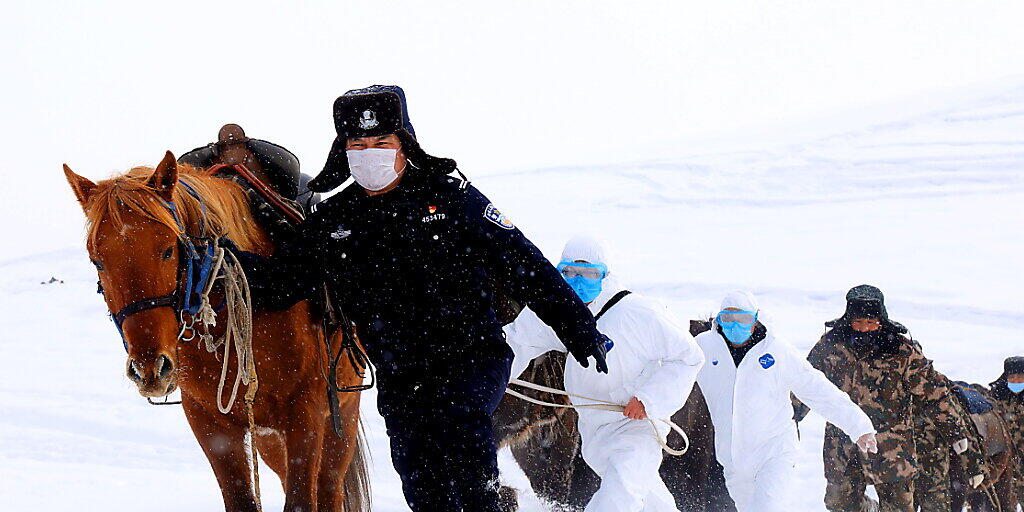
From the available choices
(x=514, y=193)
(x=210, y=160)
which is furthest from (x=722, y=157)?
(x=210, y=160)

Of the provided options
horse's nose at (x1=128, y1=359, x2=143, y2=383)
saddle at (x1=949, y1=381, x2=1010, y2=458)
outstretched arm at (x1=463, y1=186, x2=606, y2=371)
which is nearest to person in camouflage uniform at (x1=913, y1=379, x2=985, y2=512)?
saddle at (x1=949, y1=381, x2=1010, y2=458)

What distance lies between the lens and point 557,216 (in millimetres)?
27031

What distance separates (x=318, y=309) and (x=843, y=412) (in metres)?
3.25

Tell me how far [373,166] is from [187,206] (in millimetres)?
725

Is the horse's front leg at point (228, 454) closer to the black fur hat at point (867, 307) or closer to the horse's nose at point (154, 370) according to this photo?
the horse's nose at point (154, 370)

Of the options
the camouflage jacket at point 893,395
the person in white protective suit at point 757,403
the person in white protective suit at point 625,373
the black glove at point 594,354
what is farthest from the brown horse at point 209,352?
the camouflage jacket at point 893,395

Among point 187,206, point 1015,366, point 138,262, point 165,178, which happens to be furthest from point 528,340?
point 1015,366

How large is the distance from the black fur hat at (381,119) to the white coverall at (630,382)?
1665mm

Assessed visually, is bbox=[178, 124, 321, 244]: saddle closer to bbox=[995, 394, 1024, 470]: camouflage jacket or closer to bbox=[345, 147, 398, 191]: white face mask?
bbox=[345, 147, 398, 191]: white face mask

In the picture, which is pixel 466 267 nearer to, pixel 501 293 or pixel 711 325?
pixel 501 293

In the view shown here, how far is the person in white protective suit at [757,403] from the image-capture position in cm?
530

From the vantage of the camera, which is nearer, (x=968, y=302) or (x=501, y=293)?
(x=501, y=293)

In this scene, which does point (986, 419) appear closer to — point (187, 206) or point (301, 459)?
point (301, 459)

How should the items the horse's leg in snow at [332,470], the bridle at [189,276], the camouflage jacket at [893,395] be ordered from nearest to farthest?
the bridle at [189,276] < the horse's leg in snow at [332,470] < the camouflage jacket at [893,395]
